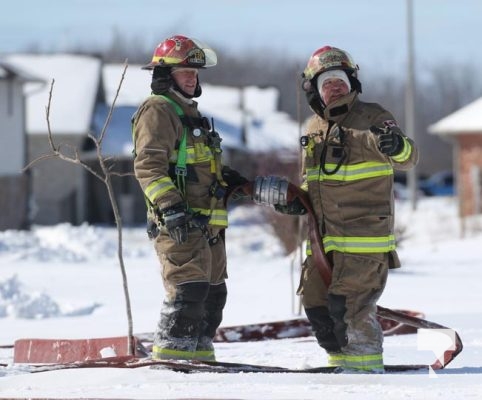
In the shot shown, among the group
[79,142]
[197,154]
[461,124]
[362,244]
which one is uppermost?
[461,124]

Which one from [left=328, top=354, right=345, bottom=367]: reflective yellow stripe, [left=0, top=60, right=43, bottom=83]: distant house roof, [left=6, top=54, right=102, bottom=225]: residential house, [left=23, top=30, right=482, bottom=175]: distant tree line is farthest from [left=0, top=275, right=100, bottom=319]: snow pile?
[left=23, top=30, right=482, bottom=175]: distant tree line

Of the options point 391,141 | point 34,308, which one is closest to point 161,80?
point 391,141

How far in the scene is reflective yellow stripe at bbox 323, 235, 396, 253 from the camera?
6.97 metres

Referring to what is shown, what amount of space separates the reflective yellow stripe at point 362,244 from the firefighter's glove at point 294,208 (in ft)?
1.32

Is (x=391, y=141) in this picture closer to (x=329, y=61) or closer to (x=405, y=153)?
(x=405, y=153)

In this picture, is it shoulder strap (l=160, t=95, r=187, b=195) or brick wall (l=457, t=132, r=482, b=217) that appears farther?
brick wall (l=457, t=132, r=482, b=217)

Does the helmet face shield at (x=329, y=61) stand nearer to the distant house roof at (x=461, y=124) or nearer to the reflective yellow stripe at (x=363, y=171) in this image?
the reflective yellow stripe at (x=363, y=171)

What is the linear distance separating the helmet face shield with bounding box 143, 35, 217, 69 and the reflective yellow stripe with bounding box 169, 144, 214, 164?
463mm

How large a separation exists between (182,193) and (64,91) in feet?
106

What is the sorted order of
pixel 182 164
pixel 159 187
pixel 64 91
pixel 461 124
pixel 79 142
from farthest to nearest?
1. pixel 64 91
2. pixel 79 142
3. pixel 461 124
4. pixel 182 164
5. pixel 159 187

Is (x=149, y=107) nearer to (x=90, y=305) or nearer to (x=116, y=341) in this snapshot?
(x=116, y=341)

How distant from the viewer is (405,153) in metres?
6.79

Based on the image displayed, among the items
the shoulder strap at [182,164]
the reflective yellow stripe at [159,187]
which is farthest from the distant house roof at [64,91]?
the reflective yellow stripe at [159,187]

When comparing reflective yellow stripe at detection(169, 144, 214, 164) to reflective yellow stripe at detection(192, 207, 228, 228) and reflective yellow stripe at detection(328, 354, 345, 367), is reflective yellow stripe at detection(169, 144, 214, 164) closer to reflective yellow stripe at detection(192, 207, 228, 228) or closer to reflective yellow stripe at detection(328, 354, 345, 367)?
reflective yellow stripe at detection(192, 207, 228, 228)
